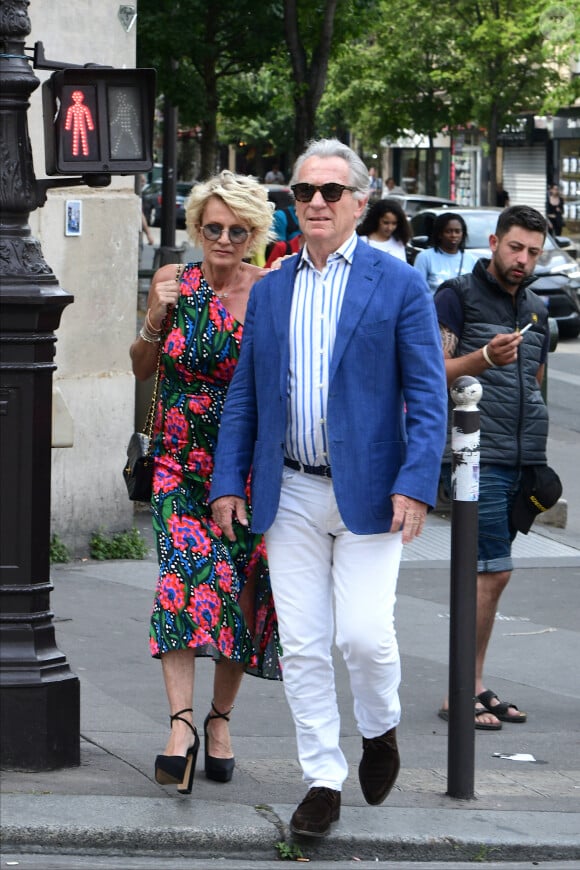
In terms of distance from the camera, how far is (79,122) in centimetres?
548

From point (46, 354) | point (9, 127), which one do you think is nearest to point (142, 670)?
point (46, 354)

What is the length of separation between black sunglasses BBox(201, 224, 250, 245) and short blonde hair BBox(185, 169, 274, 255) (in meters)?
0.04

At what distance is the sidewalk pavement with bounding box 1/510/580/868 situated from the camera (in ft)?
15.3

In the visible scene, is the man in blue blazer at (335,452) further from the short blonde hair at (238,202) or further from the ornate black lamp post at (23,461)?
the ornate black lamp post at (23,461)

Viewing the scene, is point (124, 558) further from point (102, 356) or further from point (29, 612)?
point (29, 612)

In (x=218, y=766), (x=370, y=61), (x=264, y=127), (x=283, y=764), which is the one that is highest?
(x=370, y=61)

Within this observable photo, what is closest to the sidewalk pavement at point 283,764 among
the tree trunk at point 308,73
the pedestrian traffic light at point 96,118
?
the pedestrian traffic light at point 96,118

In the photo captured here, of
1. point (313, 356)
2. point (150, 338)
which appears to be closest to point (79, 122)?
point (150, 338)

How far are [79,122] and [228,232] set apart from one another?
77 cm

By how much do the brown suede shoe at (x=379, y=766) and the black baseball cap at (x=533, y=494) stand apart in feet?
5.67

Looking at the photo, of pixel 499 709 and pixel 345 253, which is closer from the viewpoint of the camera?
pixel 345 253

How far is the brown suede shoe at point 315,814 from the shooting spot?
4613 mm

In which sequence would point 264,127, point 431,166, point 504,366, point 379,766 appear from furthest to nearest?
1. point 264,127
2. point 431,166
3. point 504,366
4. point 379,766

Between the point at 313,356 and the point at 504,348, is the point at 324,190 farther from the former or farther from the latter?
the point at 504,348
